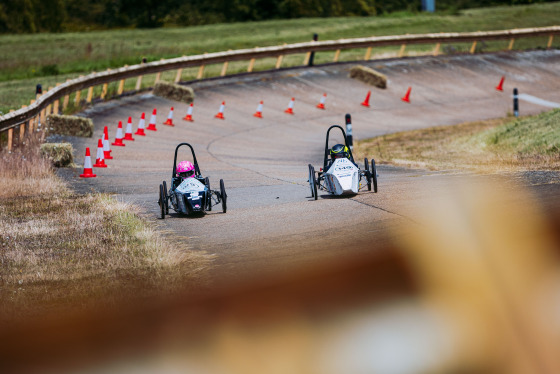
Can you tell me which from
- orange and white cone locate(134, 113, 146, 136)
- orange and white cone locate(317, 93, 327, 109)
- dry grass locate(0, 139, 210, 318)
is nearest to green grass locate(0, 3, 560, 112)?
orange and white cone locate(317, 93, 327, 109)

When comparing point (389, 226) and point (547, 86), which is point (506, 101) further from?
point (389, 226)

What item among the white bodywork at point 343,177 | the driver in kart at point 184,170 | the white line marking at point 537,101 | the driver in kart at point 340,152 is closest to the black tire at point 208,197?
the driver in kart at point 184,170

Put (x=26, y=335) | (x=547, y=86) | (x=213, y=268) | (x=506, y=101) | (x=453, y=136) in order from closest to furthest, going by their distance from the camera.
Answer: (x=26, y=335)
(x=213, y=268)
(x=453, y=136)
(x=506, y=101)
(x=547, y=86)

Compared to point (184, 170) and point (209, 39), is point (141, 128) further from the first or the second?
point (209, 39)

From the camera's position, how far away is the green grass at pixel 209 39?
56875mm

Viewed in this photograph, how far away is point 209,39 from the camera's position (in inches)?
2817

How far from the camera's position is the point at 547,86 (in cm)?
4338

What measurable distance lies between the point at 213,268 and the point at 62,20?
97.7 m

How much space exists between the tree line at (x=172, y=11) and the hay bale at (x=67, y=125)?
233 ft

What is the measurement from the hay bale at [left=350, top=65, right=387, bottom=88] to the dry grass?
2560cm

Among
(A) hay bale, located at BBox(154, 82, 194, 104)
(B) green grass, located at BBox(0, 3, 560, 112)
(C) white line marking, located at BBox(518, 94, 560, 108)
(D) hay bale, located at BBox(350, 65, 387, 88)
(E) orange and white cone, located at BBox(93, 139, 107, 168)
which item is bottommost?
(E) orange and white cone, located at BBox(93, 139, 107, 168)

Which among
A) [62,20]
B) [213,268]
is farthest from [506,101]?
[62,20]

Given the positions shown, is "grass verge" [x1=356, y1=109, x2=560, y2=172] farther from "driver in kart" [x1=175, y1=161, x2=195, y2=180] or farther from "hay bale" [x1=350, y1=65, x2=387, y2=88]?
"hay bale" [x1=350, y1=65, x2=387, y2=88]

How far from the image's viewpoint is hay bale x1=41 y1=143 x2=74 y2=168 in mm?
21156
